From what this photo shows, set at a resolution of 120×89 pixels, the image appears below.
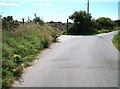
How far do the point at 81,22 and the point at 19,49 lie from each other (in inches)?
1095

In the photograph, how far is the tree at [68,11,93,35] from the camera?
39.2 metres

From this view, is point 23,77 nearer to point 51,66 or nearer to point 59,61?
point 51,66

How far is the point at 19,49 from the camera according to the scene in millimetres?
12914

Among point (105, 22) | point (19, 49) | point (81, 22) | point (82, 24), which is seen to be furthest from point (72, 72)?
point (105, 22)

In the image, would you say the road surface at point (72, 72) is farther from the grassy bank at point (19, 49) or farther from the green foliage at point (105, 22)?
the green foliage at point (105, 22)

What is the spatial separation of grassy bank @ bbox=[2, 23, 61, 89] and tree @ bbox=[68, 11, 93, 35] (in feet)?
62.7

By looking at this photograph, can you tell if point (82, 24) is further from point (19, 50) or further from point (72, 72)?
point (72, 72)

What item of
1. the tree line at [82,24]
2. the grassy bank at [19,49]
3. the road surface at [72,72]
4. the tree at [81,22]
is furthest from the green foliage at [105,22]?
the road surface at [72,72]

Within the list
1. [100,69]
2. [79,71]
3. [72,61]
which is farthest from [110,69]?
[72,61]

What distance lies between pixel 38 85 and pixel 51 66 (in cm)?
296

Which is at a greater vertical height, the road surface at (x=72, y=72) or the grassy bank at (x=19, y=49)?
the grassy bank at (x=19, y=49)

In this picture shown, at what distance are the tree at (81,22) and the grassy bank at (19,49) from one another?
19124 millimetres

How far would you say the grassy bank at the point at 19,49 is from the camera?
9.38 meters

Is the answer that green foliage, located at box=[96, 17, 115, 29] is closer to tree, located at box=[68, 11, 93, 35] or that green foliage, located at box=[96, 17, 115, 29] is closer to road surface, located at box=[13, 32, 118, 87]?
tree, located at box=[68, 11, 93, 35]
